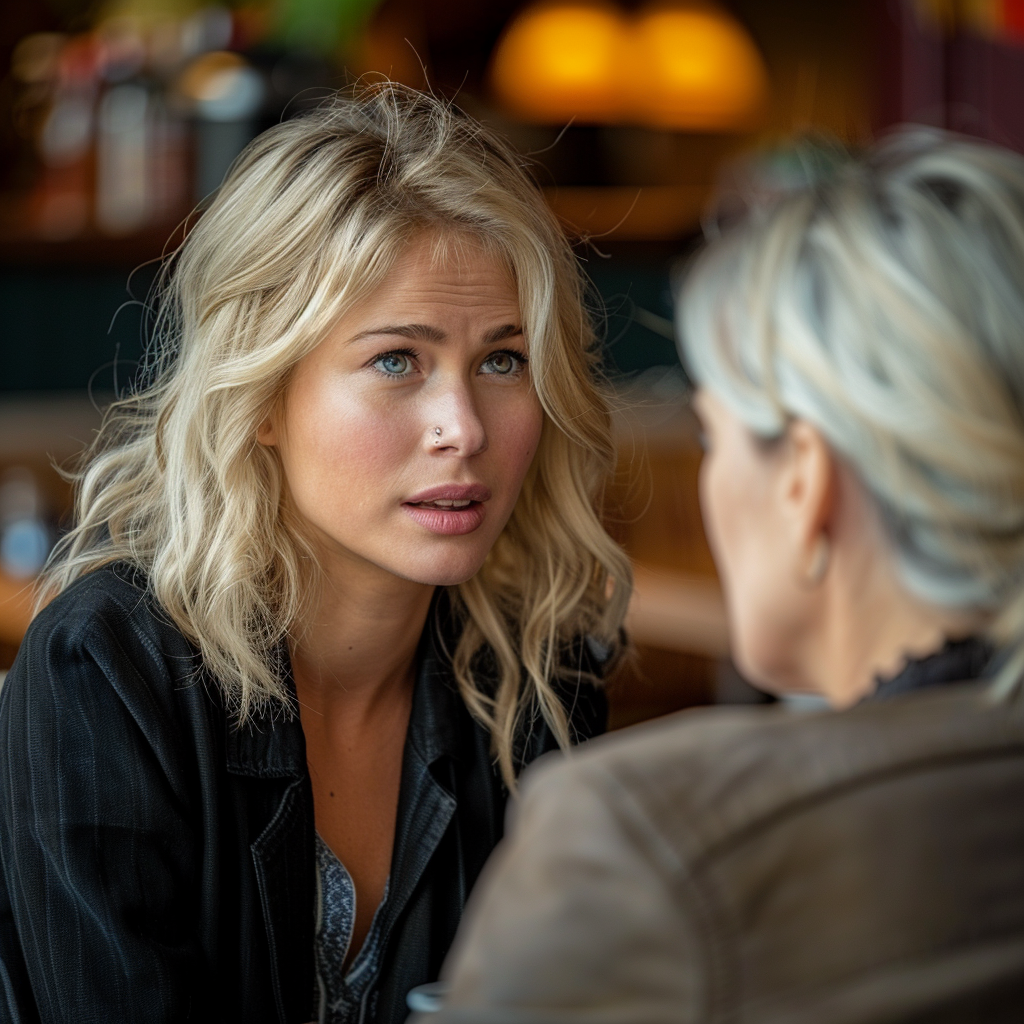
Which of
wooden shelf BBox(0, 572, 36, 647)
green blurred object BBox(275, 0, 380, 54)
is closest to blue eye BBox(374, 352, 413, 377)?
wooden shelf BBox(0, 572, 36, 647)

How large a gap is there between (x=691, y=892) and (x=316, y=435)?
0.85m

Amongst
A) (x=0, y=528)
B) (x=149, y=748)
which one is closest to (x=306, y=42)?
(x=0, y=528)

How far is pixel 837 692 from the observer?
2.91ft

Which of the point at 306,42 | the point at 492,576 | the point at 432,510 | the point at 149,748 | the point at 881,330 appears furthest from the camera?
the point at 306,42

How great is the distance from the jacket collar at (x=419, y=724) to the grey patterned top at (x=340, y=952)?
0.40 ft

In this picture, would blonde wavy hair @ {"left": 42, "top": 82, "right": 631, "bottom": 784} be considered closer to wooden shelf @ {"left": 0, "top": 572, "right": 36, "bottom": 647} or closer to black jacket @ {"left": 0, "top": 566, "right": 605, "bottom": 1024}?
black jacket @ {"left": 0, "top": 566, "right": 605, "bottom": 1024}

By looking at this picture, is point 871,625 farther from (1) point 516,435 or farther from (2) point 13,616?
(2) point 13,616

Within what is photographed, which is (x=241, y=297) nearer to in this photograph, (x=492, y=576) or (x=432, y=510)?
(x=432, y=510)

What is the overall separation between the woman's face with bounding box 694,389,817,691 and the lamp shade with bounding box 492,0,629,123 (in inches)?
147

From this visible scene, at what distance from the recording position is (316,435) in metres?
1.41

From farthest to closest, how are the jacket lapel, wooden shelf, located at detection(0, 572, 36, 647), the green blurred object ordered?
the green blurred object < wooden shelf, located at detection(0, 572, 36, 647) < the jacket lapel

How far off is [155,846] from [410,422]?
490 mm

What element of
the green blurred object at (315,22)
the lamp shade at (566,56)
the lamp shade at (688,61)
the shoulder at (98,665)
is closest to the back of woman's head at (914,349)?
the shoulder at (98,665)

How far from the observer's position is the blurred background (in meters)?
3.41
